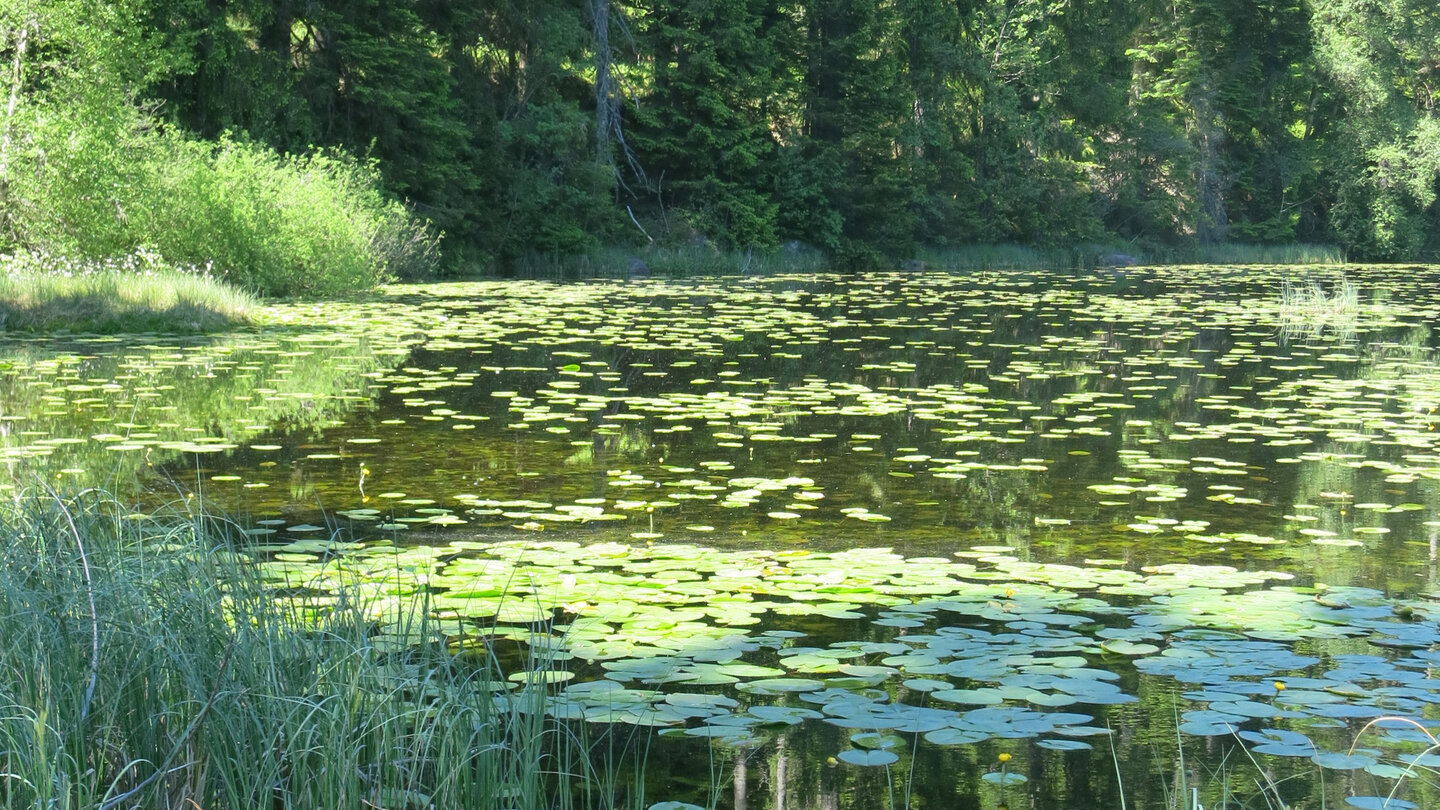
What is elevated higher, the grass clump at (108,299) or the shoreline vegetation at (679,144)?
the shoreline vegetation at (679,144)

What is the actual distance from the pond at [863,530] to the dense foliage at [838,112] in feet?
31.7


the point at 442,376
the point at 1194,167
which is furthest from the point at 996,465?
the point at 1194,167

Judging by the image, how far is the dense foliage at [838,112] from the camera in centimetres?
2444

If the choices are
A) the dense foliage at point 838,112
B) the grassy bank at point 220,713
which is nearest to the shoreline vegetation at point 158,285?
the dense foliage at point 838,112

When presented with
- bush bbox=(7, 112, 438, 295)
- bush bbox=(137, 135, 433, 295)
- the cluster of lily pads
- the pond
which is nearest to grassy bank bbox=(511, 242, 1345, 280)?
bush bbox=(137, 135, 433, 295)

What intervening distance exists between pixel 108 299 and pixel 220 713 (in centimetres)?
1183

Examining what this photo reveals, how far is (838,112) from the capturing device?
33.9 meters

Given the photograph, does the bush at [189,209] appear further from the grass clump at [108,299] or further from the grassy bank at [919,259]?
the grassy bank at [919,259]

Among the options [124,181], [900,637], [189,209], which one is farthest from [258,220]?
[900,637]

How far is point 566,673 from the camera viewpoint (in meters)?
3.73

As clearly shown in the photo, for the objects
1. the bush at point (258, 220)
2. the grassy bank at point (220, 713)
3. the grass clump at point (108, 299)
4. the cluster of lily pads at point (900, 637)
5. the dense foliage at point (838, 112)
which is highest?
the dense foliage at point (838, 112)

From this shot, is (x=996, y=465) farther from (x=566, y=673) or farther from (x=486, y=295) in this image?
(x=486, y=295)

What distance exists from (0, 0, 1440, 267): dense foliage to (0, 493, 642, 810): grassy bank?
583 inches

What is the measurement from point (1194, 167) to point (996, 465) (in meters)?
36.4
